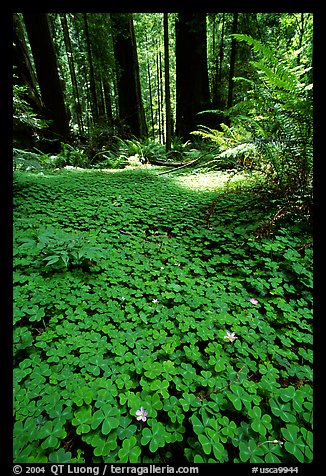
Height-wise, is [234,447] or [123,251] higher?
[123,251]

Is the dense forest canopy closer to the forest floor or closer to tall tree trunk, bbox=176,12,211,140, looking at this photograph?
the forest floor

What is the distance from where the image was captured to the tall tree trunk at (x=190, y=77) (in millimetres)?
7738

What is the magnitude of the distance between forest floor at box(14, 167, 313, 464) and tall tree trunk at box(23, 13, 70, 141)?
598cm

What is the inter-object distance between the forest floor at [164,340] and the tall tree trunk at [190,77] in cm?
648

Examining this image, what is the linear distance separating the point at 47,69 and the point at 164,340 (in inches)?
354

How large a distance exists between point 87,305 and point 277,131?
3.22m

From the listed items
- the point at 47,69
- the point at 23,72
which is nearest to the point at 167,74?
the point at 47,69

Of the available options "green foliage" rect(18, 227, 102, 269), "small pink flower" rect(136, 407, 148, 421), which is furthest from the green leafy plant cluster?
"small pink flower" rect(136, 407, 148, 421)

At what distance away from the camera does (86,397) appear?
1248 mm

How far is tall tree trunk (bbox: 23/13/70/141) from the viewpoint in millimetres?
7000
